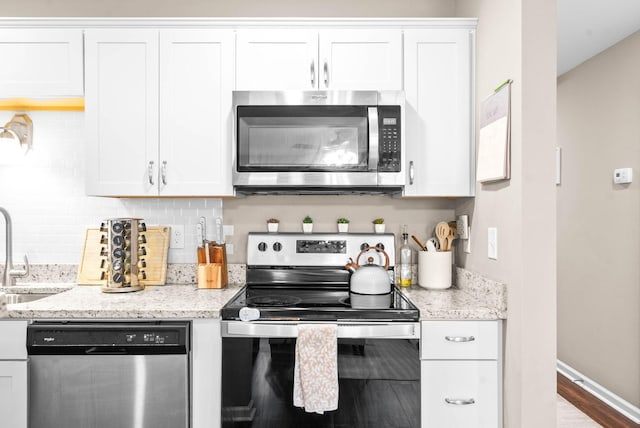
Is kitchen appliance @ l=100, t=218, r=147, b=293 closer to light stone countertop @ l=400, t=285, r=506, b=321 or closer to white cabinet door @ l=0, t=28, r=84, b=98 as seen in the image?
white cabinet door @ l=0, t=28, r=84, b=98

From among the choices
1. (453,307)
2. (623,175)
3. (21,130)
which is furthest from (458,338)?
(21,130)

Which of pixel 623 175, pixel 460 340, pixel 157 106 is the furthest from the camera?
pixel 623 175

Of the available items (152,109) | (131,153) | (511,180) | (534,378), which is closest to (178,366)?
(131,153)

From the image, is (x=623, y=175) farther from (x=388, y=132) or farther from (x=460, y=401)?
(x=460, y=401)

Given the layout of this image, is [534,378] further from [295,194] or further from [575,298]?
[575,298]

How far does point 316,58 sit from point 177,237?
4.11 ft

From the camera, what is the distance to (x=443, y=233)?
2279mm

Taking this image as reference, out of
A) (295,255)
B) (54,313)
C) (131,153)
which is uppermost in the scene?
(131,153)

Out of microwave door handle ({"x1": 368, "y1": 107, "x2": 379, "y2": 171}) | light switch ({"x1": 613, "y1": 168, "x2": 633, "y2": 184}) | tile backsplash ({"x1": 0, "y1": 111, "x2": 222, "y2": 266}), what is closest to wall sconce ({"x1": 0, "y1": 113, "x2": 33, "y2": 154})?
tile backsplash ({"x1": 0, "y1": 111, "x2": 222, "y2": 266})

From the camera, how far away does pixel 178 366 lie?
172cm

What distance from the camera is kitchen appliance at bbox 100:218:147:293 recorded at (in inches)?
→ 81.5

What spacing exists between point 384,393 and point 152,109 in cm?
171

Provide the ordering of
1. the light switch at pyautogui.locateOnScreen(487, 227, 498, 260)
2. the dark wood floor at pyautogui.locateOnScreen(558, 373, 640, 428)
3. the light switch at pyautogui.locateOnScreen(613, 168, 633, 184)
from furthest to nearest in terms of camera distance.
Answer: the light switch at pyautogui.locateOnScreen(613, 168, 633, 184) → the dark wood floor at pyautogui.locateOnScreen(558, 373, 640, 428) → the light switch at pyautogui.locateOnScreen(487, 227, 498, 260)

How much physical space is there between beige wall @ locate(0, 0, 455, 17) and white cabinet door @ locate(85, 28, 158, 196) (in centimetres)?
42
